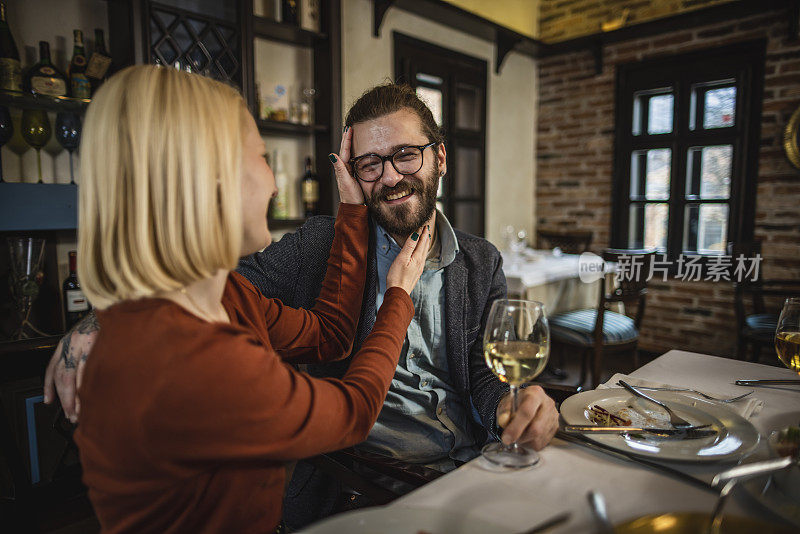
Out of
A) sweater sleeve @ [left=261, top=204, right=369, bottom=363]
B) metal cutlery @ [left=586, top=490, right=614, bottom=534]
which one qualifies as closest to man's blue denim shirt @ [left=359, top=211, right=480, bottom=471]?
sweater sleeve @ [left=261, top=204, right=369, bottom=363]

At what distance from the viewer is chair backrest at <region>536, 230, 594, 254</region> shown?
4.49 m

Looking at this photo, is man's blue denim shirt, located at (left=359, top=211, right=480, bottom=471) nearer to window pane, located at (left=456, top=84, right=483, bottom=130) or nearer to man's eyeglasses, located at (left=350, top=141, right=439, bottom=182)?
man's eyeglasses, located at (left=350, top=141, right=439, bottom=182)

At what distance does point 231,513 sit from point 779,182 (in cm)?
430

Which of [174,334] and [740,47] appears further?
[740,47]

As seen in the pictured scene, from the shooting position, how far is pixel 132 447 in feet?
1.97

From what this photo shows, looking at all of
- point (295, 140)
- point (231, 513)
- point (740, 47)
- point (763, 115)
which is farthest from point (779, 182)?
point (231, 513)

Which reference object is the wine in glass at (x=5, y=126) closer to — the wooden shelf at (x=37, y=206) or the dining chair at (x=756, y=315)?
the wooden shelf at (x=37, y=206)

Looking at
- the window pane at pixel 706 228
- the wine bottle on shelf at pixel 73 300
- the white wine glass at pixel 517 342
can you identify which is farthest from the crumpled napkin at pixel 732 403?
the window pane at pixel 706 228

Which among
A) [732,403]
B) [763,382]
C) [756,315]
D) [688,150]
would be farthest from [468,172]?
[732,403]

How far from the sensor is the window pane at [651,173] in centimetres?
416

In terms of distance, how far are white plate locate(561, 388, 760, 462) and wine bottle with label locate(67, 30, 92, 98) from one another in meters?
2.14

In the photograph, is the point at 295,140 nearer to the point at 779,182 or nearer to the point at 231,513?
the point at 231,513

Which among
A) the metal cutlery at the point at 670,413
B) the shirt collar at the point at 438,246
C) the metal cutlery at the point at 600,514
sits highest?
the shirt collar at the point at 438,246

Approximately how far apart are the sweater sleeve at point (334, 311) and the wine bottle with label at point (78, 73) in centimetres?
143
